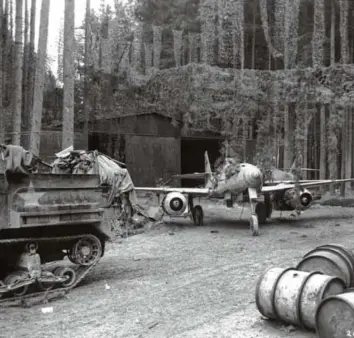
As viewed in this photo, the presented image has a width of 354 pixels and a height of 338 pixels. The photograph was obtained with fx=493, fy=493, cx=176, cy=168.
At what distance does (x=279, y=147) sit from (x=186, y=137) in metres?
5.63

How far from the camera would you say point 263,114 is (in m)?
26.5

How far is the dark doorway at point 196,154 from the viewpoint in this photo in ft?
92.0

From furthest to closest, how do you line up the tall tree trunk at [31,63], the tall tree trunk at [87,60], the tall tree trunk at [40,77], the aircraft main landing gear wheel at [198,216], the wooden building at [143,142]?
the wooden building at [143,142] → the tall tree trunk at [87,60] → the tall tree trunk at [31,63] → the aircraft main landing gear wheel at [198,216] → the tall tree trunk at [40,77]

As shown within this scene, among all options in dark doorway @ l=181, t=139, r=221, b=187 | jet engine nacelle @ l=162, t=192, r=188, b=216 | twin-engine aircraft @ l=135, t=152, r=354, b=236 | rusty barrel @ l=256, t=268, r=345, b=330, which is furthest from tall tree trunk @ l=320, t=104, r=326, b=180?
rusty barrel @ l=256, t=268, r=345, b=330

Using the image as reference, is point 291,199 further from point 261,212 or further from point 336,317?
point 336,317

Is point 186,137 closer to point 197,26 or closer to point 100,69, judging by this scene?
point 100,69

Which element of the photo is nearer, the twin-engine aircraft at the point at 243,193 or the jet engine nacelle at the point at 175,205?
the twin-engine aircraft at the point at 243,193

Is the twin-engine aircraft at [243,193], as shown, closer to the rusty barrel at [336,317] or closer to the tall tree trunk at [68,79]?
the tall tree trunk at [68,79]

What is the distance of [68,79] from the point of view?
1472 cm

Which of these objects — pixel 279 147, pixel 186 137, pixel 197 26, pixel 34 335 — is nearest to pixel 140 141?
pixel 186 137

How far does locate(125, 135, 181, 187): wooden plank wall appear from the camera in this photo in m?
23.8

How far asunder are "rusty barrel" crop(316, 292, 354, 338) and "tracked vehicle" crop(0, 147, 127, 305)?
4.30 meters

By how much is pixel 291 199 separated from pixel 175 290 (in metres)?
9.57

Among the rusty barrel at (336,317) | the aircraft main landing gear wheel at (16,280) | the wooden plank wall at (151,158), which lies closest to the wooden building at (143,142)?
the wooden plank wall at (151,158)
